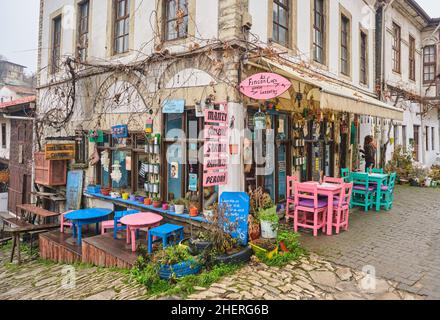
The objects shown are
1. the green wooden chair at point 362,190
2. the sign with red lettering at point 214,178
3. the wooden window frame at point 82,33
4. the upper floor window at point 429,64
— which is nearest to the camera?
the sign with red lettering at point 214,178

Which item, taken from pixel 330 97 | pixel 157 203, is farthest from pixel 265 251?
pixel 330 97

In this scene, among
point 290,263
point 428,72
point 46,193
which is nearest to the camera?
point 290,263

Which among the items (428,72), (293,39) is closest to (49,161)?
(293,39)

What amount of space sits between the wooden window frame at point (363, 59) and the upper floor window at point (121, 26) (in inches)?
337

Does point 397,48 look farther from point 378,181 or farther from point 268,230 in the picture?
point 268,230

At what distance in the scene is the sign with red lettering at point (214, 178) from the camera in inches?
219

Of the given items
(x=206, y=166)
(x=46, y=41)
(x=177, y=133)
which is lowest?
(x=206, y=166)

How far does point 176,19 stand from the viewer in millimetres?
6957

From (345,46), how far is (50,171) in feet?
34.7

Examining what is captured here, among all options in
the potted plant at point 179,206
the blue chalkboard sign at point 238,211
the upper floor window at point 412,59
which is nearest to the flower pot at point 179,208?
the potted plant at point 179,206

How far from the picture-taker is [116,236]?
660 centimetres

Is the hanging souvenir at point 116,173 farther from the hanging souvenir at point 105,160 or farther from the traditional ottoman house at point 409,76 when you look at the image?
the traditional ottoman house at point 409,76

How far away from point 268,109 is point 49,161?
7.06m

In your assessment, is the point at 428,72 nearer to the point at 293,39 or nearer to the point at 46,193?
the point at 293,39
